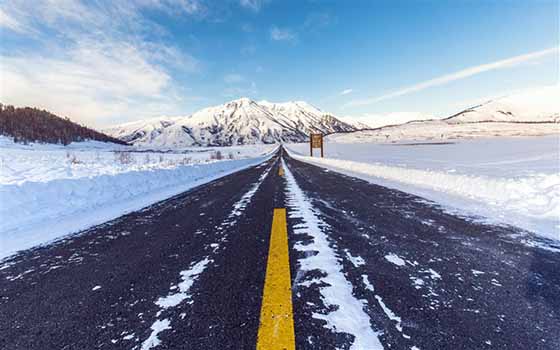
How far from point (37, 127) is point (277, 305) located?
82.8 metres

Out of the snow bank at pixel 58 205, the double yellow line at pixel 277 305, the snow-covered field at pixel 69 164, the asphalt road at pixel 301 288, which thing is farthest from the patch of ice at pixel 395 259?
the snow-covered field at pixel 69 164

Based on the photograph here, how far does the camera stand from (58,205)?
5.18 meters

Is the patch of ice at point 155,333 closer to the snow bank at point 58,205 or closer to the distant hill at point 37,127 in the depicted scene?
the snow bank at point 58,205

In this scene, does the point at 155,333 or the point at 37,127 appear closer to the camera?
the point at 155,333

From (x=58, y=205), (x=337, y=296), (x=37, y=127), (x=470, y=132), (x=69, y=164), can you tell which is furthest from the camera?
(x=470, y=132)

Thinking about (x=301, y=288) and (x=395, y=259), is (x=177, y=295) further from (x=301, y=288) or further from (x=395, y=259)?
(x=395, y=259)

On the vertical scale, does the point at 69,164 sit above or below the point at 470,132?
below

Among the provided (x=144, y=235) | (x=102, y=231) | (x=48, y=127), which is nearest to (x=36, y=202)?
(x=102, y=231)

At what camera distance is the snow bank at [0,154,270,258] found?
3.71 metres

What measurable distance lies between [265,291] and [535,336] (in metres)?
1.63

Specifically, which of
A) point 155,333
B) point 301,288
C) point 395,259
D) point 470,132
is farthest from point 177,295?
point 470,132

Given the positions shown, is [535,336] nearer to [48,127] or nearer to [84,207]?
[84,207]

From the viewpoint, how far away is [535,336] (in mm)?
1399

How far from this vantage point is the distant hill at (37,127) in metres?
52.4
